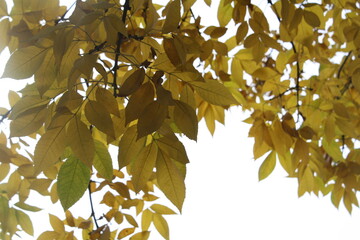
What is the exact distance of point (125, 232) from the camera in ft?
3.98

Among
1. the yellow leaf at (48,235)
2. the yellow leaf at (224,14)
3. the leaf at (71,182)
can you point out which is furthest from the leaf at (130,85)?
the yellow leaf at (48,235)

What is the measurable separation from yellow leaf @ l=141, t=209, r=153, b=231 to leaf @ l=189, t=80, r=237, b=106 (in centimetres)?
62

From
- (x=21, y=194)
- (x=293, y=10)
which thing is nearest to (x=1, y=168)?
(x=21, y=194)

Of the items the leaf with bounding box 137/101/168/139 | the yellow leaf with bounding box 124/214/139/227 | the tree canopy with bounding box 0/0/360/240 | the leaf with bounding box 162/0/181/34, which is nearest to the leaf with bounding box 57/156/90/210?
the tree canopy with bounding box 0/0/360/240

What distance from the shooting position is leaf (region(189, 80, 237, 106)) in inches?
29.8

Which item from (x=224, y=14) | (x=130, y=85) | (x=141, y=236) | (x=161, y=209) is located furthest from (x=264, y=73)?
(x=130, y=85)

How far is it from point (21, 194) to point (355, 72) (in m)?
1.09

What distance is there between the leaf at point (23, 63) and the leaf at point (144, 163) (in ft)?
0.85

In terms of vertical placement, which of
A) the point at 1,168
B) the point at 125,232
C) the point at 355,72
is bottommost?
the point at 125,232

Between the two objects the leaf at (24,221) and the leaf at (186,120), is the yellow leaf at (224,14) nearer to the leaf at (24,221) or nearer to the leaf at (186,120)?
the leaf at (186,120)

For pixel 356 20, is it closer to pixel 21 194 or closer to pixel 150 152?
pixel 150 152

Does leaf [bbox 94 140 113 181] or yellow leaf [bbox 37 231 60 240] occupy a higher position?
leaf [bbox 94 140 113 181]

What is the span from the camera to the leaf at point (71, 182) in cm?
75

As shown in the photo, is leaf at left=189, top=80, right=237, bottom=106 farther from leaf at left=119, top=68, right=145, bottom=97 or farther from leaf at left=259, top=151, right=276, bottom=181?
leaf at left=259, top=151, right=276, bottom=181
